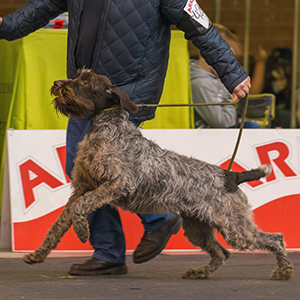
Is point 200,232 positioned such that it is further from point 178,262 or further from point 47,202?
point 47,202

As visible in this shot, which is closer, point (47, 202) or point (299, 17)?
point (47, 202)

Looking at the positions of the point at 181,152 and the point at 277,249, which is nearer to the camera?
the point at 277,249

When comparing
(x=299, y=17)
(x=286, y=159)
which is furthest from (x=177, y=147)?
(x=299, y=17)

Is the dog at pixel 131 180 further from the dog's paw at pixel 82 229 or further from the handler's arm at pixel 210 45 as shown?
the handler's arm at pixel 210 45

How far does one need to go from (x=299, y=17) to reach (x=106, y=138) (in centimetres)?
489

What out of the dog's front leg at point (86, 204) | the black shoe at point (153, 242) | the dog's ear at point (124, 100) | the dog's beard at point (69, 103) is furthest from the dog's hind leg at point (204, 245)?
the dog's beard at point (69, 103)

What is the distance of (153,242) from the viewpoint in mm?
4336

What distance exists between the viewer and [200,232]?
424 cm

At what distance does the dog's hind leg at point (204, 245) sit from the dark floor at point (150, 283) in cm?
7

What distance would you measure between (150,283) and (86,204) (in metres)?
0.74

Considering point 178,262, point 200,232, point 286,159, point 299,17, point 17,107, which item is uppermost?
point 299,17

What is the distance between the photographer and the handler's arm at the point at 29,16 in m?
4.29

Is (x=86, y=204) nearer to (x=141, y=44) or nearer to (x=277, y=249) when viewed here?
(x=141, y=44)

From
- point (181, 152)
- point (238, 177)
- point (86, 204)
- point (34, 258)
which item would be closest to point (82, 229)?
point (86, 204)
